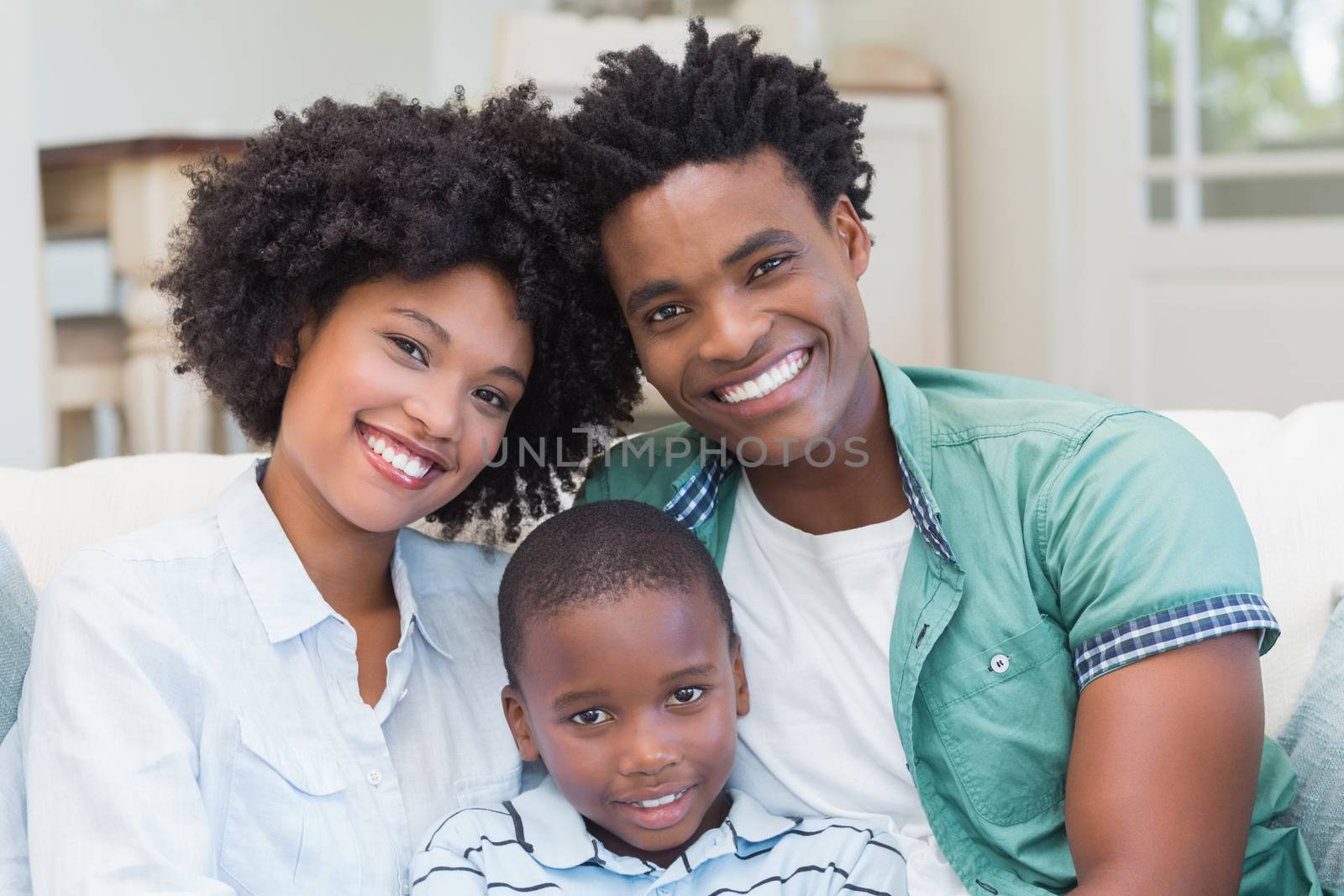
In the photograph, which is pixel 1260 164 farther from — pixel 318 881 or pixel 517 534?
pixel 318 881

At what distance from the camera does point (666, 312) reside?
58.8 inches

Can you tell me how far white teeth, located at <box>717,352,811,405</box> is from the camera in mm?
1463

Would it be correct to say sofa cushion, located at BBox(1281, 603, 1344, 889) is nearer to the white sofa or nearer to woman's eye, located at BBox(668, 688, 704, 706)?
the white sofa

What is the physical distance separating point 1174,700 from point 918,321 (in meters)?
3.36

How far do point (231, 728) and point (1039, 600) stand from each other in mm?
796

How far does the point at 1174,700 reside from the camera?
1.24m

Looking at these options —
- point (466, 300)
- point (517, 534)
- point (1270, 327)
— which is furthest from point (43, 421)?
point (1270, 327)

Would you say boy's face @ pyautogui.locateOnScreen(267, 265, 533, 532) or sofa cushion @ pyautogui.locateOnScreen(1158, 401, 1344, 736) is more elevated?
boy's face @ pyautogui.locateOnScreen(267, 265, 533, 532)

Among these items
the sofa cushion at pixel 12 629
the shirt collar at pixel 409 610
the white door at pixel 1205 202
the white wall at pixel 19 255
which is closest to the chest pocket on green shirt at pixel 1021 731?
the shirt collar at pixel 409 610

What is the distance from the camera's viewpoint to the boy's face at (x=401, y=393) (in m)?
1.41

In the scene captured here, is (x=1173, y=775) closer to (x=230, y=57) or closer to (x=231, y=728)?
(x=231, y=728)

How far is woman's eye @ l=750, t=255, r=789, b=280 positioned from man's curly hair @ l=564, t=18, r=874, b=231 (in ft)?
0.37

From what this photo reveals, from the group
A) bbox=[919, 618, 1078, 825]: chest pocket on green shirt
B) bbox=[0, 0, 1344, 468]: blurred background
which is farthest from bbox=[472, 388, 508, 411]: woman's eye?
bbox=[0, 0, 1344, 468]: blurred background

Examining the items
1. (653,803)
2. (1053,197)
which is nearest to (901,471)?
(653,803)
